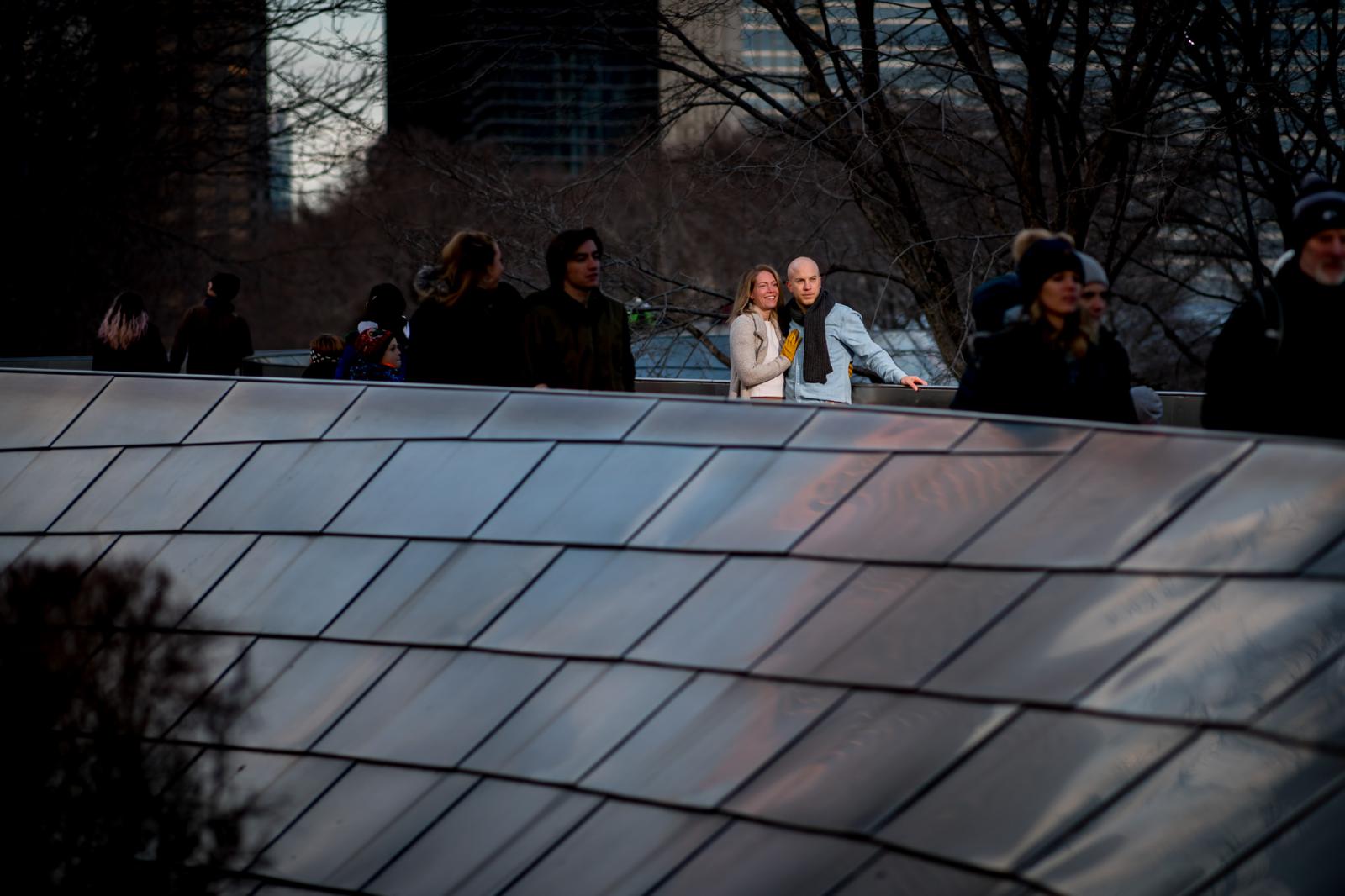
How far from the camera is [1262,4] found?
13.5 metres

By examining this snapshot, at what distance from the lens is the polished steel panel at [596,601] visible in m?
6.26

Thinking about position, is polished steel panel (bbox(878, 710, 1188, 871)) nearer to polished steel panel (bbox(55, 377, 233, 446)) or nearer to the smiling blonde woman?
the smiling blonde woman

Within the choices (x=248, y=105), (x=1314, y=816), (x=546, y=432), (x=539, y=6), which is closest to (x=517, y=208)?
(x=539, y=6)

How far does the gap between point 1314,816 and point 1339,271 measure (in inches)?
79.3

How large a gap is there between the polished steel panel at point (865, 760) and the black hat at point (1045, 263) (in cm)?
159

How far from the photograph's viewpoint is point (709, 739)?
5.88 m

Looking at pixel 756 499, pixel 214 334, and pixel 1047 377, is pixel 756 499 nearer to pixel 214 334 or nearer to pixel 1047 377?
pixel 1047 377

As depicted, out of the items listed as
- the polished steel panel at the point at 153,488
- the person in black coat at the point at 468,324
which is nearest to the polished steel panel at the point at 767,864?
the person in black coat at the point at 468,324

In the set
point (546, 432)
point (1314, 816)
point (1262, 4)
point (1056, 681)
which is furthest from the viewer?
point (1262, 4)

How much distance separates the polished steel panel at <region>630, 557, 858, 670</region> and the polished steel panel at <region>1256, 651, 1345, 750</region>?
1.63m

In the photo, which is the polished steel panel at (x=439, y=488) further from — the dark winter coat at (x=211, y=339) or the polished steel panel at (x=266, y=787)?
the dark winter coat at (x=211, y=339)

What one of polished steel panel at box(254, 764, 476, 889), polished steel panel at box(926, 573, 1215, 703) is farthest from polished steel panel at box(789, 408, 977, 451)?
polished steel panel at box(254, 764, 476, 889)

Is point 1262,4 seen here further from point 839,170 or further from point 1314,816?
point 1314,816

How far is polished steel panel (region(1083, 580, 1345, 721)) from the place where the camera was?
195 inches
